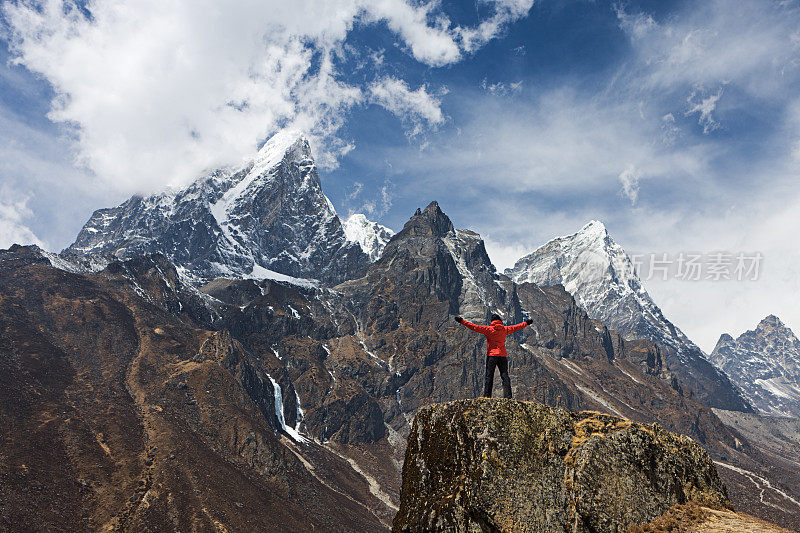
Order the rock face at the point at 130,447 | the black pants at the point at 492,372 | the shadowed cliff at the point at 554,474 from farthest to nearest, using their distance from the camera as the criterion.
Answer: the rock face at the point at 130,447
the black pants at the point at 492,372
the shadowed cliff at the point at 554,474

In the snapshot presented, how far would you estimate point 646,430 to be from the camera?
1364 centimetres

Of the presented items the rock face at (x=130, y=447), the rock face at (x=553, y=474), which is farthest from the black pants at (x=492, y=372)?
the rock face at (x=130, y=447)

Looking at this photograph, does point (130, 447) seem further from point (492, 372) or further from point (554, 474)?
point (554, 474)

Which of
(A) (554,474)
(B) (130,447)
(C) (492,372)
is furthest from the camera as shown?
(B) (130,447)

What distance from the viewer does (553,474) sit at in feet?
44.4

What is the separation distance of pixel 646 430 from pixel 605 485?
7.65 feet

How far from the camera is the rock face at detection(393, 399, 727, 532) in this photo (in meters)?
12.6

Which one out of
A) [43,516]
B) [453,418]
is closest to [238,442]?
[43,516]

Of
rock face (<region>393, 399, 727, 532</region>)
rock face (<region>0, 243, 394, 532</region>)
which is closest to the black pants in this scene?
rock face (<region>393, 399, 727, 532</region>)

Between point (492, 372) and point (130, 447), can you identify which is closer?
point (492, 372)

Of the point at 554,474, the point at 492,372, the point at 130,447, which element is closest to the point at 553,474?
the point at 554,474

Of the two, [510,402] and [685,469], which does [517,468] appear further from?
[685,469]

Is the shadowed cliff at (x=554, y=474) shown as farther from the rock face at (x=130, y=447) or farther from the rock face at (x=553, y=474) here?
the rock face at (x=130, y=447)

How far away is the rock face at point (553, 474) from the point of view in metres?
12.6
